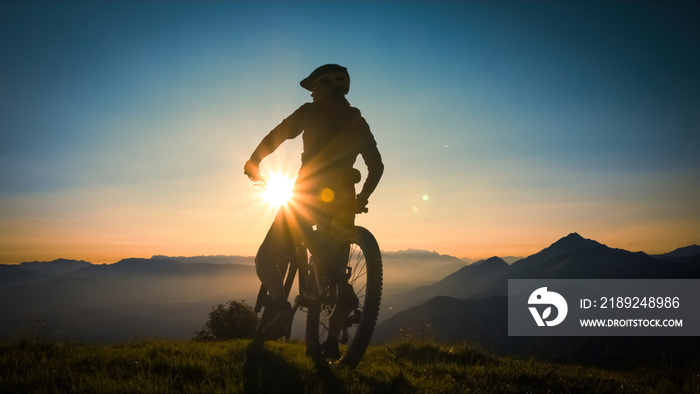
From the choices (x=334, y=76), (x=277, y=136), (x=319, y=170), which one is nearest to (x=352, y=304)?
(x=319, y=170)

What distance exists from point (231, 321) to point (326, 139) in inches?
1156

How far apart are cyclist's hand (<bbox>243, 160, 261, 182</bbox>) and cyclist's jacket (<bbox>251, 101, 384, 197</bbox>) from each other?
74mm

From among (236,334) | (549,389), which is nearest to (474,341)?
(549,389)

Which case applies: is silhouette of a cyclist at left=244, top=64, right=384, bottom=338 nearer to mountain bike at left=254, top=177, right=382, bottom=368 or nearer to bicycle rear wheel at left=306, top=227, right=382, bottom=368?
mountain bike at left=254, top=177, right=382, bottom=368

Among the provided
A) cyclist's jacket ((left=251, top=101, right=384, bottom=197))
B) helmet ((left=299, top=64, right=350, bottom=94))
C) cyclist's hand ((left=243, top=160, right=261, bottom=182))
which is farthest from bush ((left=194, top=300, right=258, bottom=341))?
helmet ((left=299, top=64, right=350, bottom=94))

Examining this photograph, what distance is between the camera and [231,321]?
30.2 metres

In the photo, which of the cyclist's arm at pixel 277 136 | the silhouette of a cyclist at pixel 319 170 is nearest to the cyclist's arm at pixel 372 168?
the silhouette of a cyclist at pixel 319 170

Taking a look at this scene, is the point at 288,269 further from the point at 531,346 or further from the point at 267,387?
the point at 531,346

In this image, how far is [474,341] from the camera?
750 centimetres

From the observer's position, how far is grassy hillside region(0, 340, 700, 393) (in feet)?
11.5

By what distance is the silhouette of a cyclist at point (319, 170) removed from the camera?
14.5 ft

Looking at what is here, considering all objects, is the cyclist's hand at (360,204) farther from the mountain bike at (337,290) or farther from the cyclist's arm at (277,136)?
the cyclist's arm at (277,136)

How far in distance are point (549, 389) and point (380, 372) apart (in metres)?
1.91

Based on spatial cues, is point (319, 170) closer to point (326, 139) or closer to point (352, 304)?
point (326, 139)
